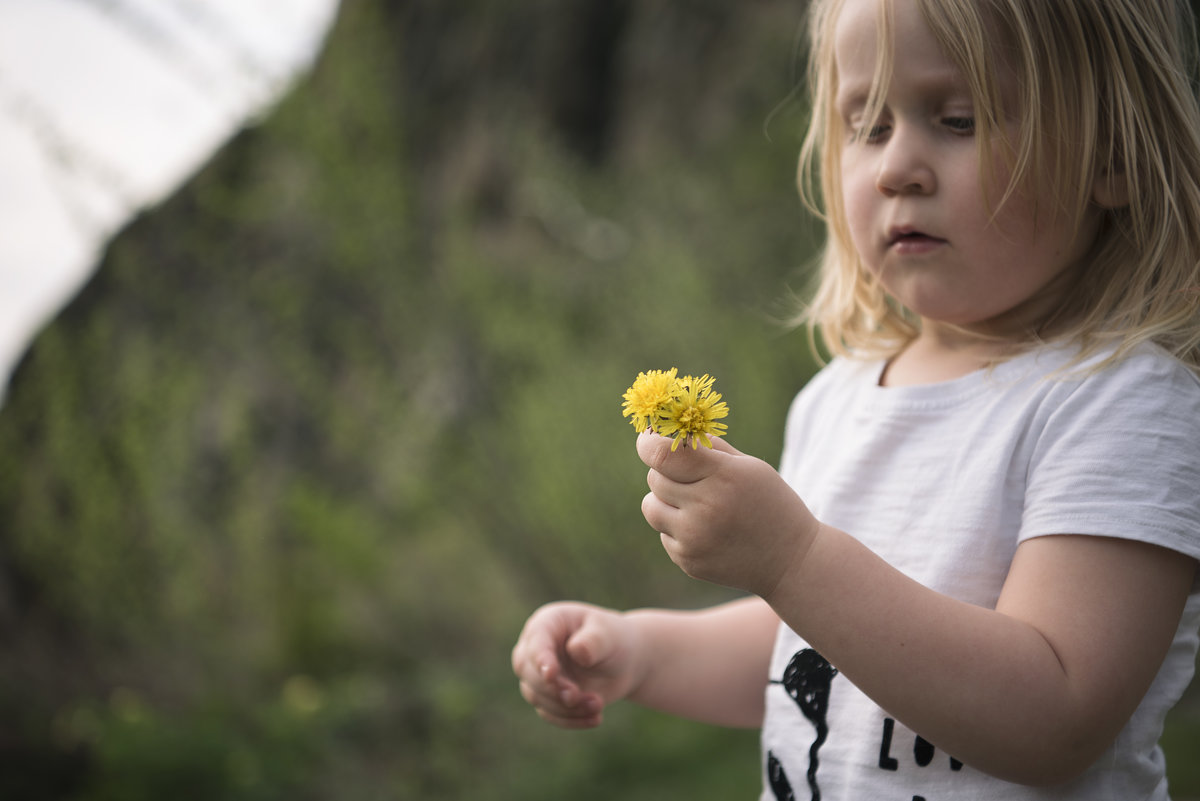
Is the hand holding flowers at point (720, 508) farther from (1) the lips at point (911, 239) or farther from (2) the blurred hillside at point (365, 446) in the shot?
(2) the blurred hillside at point (365, 446)

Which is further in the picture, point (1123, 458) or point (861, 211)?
point (861, 211)

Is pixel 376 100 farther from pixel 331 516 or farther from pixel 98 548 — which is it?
pixel 98 548

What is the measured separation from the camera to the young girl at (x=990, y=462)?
29.4 inches

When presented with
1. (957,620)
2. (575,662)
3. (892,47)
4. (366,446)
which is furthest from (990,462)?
(366,446)

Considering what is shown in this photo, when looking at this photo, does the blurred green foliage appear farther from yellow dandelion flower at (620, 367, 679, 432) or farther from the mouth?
yellow dandelion flower at (620, 367, 679, 432)

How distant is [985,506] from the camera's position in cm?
85

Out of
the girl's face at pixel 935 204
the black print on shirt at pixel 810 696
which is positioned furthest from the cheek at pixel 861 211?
the black print on shirt at pixel 810 696

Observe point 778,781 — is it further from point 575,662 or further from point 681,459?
point 681,459

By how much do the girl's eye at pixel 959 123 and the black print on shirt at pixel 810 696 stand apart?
1.84 ft

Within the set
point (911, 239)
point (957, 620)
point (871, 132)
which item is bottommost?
point (957, 620)

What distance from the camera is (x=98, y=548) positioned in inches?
142

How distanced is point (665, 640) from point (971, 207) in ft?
2.05

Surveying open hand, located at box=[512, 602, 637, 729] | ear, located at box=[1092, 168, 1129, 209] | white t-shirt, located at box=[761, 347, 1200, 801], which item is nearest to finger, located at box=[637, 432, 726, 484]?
white t-shirt, located at box=[761, 347, 1200, 801]

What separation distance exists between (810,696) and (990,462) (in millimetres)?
315
